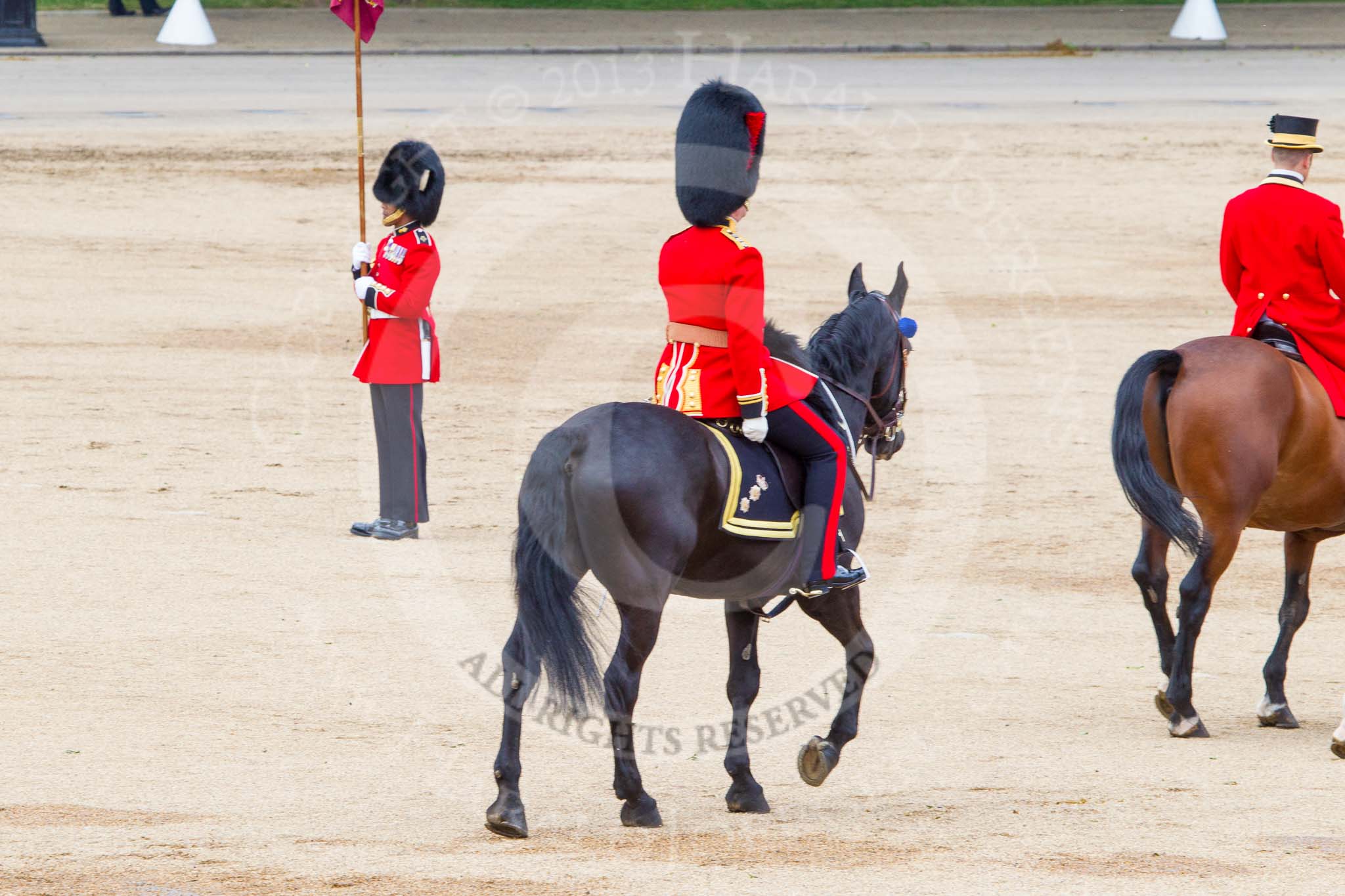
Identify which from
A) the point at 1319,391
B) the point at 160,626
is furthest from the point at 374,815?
the point at 1319,391

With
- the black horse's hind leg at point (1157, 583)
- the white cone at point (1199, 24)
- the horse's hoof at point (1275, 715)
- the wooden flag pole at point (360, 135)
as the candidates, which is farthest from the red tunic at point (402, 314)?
the white cone at point (1199, 24)

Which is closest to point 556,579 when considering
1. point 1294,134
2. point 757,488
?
point 757,488

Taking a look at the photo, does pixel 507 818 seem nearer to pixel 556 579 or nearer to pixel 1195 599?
pixel 556 579

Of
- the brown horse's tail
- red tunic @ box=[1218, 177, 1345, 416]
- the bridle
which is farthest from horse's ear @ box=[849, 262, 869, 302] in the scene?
red tunic @ box=[1218, 177, 1345, 416]

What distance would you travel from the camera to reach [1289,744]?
6020 mm

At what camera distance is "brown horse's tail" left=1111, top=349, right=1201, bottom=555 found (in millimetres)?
6238

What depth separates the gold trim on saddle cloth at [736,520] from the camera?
504 centimetres

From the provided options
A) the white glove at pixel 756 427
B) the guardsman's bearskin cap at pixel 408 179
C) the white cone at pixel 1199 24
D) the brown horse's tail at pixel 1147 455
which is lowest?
the brown horse's tail at pixel 1147 455

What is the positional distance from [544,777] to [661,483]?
123 cm

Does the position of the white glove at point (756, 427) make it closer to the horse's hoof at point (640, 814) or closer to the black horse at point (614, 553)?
the black horse at point (614, 553)

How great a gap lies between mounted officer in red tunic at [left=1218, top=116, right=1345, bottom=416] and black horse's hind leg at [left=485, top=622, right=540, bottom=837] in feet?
10.1

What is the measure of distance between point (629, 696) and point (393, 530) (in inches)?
155

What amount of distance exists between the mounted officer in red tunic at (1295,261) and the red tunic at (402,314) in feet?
12.3

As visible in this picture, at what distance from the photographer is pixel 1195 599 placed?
6219 mm
